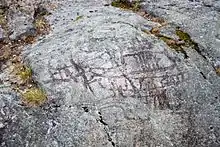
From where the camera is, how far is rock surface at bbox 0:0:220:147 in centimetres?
386

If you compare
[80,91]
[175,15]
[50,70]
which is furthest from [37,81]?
[175,15]

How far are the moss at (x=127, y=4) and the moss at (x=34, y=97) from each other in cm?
210

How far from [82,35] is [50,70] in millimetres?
655

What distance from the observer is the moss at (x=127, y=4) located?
18.4 feet

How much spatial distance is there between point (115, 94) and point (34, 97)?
2.74 ft

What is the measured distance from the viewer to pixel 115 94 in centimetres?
411

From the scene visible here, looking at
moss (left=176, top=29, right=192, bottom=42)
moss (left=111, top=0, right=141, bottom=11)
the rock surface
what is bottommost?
the rock surface

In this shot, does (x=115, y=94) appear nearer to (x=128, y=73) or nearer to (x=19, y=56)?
(x=128, y=73)

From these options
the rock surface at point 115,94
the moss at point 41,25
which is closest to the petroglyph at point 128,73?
the rock surface at point 115,94

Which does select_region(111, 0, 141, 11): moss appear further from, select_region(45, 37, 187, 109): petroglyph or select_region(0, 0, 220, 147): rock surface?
select_region(45, 37, 187, 109): petroglyph

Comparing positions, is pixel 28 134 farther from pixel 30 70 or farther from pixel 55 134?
pixel 30 70

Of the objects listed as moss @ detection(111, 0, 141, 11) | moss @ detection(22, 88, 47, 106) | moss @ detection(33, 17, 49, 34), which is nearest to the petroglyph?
moss @ detection(22, 88, 47, 106)

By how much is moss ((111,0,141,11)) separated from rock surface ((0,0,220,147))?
822mm

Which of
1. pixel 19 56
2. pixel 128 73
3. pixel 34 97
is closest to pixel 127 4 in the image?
pixel 128 73
